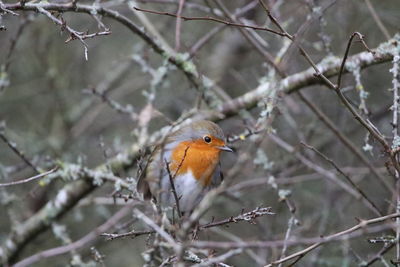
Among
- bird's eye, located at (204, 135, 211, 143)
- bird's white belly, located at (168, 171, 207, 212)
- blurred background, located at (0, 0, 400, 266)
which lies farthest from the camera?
blurred background, located at (0, 0, 400, 266)

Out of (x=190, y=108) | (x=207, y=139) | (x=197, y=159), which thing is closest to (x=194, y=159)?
(x=197, y=159)

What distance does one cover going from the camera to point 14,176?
592 cm

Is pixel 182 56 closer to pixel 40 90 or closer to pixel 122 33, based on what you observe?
pixel 40 90

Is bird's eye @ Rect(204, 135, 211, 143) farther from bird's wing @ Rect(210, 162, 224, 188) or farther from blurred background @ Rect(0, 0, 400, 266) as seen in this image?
blurred background @ Rect(0, 0, 400, 266)

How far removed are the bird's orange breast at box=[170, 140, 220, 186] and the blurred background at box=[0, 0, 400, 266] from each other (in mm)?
518

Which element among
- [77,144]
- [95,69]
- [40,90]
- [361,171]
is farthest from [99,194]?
[361,171]

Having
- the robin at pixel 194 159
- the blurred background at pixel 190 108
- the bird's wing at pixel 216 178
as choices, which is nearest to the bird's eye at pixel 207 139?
the robin at pixel 194 159

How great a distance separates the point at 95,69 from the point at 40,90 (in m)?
1.15

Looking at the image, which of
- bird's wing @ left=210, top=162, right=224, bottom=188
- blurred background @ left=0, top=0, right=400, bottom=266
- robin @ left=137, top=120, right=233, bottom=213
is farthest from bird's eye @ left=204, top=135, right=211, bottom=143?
blurred background @ left=0, top=0, right=400, bottom=266

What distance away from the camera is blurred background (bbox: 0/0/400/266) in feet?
17.0

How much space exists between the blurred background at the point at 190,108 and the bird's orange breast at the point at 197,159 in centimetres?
52

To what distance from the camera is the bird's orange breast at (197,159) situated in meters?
4.18

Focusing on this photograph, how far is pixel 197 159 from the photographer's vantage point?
4.28 metres

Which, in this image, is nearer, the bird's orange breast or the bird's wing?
the bird's orange breast
